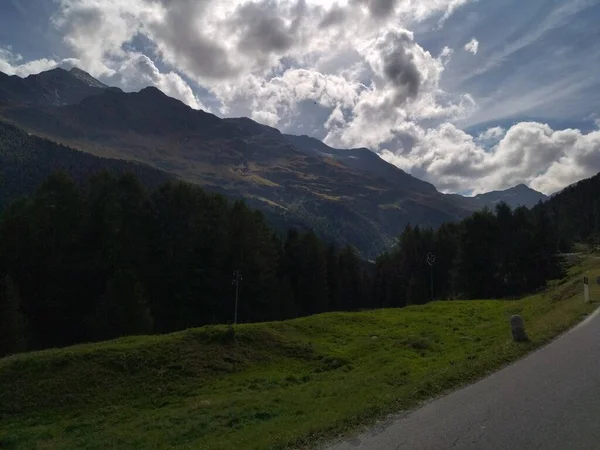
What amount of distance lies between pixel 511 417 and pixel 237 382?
15.1 m

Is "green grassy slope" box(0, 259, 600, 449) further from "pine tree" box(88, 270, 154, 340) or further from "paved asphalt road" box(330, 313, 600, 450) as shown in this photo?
"pine tree" box(88, 270, 154, 340)

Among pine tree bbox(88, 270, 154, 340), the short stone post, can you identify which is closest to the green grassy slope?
the short stone post

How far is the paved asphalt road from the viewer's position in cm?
877

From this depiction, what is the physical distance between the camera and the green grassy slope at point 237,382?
13719 mm

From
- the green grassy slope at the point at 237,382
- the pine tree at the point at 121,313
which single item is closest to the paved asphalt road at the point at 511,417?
the green grassy slope at the point at 237,382

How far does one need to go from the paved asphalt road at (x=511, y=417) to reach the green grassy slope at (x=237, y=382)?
3.17 ft

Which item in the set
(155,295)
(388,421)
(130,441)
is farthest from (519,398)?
(155,295)

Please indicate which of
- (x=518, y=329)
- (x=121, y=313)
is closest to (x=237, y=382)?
(x=518, y=329)

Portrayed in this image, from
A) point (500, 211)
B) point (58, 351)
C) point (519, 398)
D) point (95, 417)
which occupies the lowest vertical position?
point (95, 417)

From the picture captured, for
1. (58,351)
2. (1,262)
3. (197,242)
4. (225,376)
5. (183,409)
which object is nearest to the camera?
(183,409)

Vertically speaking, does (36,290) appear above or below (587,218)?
below

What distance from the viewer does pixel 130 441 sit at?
1552cm

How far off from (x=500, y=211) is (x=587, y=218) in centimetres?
11679

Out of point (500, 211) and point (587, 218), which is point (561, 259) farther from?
point (587, 218)
